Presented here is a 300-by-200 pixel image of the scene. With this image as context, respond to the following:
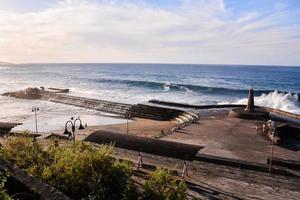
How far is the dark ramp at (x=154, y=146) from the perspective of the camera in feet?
44.8

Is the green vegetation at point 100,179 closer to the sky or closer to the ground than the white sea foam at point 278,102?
closer to the sky

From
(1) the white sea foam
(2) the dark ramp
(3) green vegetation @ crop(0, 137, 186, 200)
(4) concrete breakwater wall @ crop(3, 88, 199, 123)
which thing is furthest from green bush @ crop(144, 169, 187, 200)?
(1) the white sea foam

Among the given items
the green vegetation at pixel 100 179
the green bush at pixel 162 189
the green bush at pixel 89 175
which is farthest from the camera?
the green bush at pixel 89 175

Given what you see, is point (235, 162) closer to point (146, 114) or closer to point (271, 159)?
point (271, 159)

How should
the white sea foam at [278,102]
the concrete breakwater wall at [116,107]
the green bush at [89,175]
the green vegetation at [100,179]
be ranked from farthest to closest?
the white sea foam at [278,102] → the concrete breakwater wall at [116,107] → the green bush at [89,175] → the green vegetation at [100,179]

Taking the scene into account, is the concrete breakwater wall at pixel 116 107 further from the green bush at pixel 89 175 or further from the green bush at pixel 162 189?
the green bush at pixel 162 189

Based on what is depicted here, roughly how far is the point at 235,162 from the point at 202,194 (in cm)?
439

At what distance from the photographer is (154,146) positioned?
14359mm

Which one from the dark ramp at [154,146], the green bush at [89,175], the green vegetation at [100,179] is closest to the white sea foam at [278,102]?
the dark ramp at [154,146]

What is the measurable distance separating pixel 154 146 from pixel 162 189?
22.8ft

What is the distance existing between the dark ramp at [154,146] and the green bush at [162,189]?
5845 mm

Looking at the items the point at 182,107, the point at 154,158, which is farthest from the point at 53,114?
the point at 154,158

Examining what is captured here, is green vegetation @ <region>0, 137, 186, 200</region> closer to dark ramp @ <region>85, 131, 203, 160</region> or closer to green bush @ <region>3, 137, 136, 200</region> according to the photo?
green bush @ <region>3, 137, 136, 200</region>

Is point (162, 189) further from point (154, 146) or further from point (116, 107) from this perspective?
point (116, 107)
